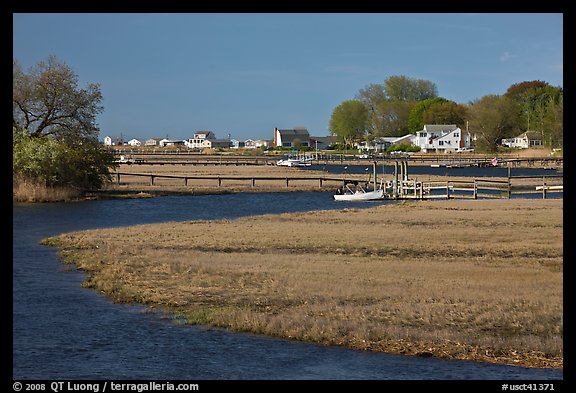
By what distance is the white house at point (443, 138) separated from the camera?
174125mm

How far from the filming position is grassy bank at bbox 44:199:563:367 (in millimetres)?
17656

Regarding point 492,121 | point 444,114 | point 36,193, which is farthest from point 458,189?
point 444,114

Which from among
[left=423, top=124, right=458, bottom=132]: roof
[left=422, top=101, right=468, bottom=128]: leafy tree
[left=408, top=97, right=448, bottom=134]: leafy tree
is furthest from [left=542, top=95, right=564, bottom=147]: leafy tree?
[left=408, top=97, right=448, bottom=134]: leafy tree

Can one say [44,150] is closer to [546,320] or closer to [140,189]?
[140,189]

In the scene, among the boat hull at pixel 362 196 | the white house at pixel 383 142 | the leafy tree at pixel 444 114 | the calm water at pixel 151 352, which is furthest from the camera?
the leafy tree at pixel 444 114

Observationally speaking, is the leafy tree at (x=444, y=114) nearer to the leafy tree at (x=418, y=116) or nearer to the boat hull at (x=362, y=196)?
the leafy tree at (x=418, y=116)

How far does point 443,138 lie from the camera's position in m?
175

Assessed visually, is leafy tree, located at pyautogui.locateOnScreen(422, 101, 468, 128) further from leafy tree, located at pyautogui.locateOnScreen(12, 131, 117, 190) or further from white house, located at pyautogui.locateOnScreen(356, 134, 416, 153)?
leafy tree, located at pyautogui.locateOnScreen(12, 131, 117, 190)

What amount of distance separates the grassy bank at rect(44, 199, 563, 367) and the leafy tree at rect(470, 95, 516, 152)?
11762 centimetres

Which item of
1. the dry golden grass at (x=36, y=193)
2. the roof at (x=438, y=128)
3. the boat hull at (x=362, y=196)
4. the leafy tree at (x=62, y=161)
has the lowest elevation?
the boat hull at (x=362, y=196)

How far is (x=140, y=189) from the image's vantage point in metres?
72.2

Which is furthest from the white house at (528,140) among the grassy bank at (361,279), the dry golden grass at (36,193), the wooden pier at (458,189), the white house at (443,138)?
the grassy bank at (361,279)

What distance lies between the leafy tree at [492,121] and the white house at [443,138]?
12.0 metres
